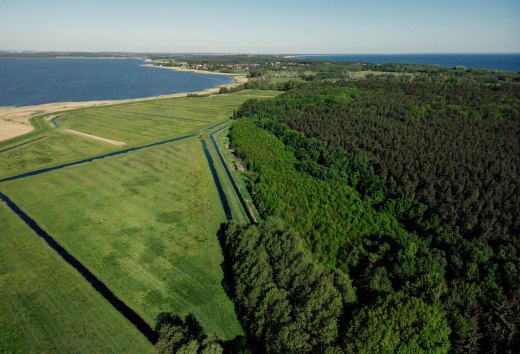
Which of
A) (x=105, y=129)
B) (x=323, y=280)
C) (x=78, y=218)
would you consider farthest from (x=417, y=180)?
(x=105, y=129)

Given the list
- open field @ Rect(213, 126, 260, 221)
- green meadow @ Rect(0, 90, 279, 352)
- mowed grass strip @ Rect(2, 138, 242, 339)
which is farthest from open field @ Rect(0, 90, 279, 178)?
open field @ Rect(213, 126, 260, 221)

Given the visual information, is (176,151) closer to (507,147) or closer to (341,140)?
(341,140)

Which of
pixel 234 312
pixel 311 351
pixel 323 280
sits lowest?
pixel 234 312

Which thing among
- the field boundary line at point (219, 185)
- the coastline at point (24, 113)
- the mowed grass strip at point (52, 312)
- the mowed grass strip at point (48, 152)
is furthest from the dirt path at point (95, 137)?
the mowed grass strip at point (52, 312)

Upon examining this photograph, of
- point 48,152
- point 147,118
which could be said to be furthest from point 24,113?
point 48,152

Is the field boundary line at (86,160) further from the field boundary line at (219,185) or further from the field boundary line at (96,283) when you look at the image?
the field boundary line at (96,283)

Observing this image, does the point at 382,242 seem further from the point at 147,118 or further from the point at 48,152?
the point at 147,118
